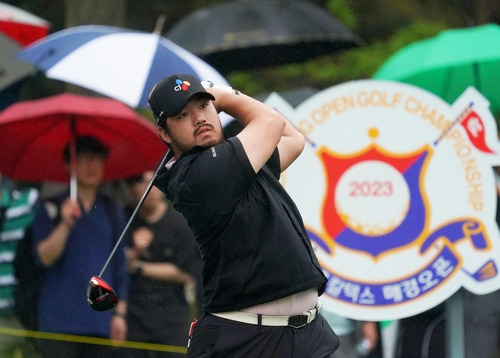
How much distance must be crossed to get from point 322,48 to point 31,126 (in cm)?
280

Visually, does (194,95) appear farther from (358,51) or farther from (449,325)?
(358,51)

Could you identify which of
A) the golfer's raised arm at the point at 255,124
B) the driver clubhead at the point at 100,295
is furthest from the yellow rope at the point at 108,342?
the golfer's raised arm at the point at 255,124

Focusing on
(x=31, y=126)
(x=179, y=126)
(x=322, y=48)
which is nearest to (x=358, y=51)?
(x=322, y=48)

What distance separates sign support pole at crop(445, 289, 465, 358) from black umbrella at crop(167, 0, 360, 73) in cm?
303

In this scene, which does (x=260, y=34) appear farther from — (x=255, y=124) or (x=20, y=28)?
(x=255, y=124)

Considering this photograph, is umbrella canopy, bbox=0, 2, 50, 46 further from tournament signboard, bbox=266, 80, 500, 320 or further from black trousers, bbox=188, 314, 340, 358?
black trousers, bbox=188, 314, 340, 358

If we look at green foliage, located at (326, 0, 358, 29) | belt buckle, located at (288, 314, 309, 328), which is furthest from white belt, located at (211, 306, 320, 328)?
green foliage, located at (326, 0, 358, 29)

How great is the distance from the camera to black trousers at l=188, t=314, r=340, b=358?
14.0ft

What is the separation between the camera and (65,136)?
23.4ft

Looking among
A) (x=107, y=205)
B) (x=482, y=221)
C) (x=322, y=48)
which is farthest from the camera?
(x=322, y=48)

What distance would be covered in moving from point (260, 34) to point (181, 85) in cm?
472

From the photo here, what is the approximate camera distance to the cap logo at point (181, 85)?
162 inches

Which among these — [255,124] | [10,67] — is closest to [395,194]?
[255,124]

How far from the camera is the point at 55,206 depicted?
6723 mm
